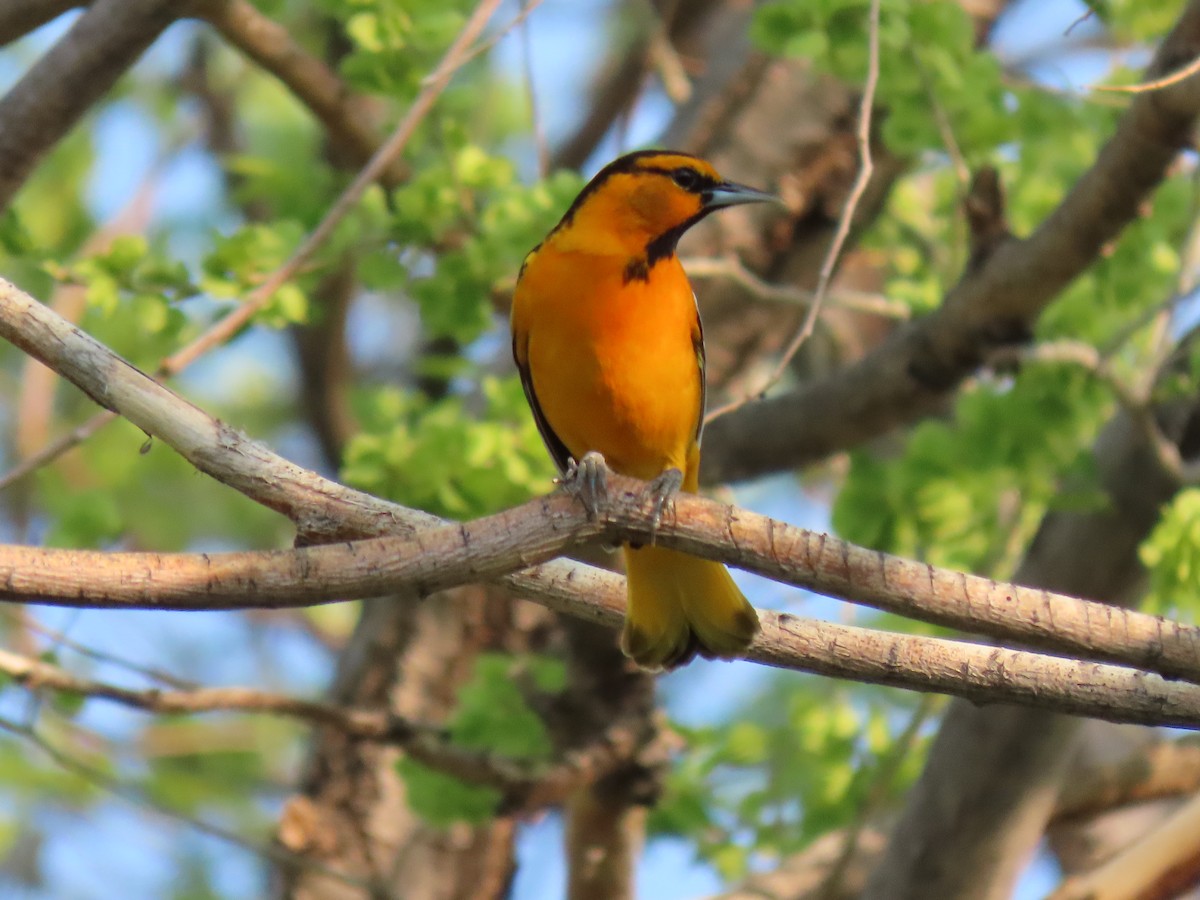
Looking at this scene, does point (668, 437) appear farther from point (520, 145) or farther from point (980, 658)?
point (520, 145)

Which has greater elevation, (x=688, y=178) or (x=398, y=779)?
(x=688, y=178)

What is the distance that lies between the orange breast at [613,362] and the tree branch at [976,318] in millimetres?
1131

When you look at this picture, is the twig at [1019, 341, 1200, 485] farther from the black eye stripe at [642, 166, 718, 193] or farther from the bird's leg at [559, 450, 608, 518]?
the bird's leg at [559, 450, 608, 518]

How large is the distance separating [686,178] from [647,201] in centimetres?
21

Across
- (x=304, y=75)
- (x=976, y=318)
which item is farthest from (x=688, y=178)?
(x=304, y=75)

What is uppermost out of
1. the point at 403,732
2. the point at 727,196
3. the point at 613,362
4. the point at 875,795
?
the point at 727,196

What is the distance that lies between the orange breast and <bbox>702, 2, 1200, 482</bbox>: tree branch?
113 cm

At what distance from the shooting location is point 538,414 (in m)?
4.41

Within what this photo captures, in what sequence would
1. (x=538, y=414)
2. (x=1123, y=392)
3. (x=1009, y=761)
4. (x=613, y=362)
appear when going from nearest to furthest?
(x=613, y=362)
(x=538, y=414)
(x=1123, y=392)
(x=1009, y=761)

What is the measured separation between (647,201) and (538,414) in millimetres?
762

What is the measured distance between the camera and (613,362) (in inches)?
157

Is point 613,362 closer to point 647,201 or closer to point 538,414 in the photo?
point 538,414

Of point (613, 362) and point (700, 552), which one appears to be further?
point (613, 362)

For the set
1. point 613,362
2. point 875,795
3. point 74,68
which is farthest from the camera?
point 875,795
